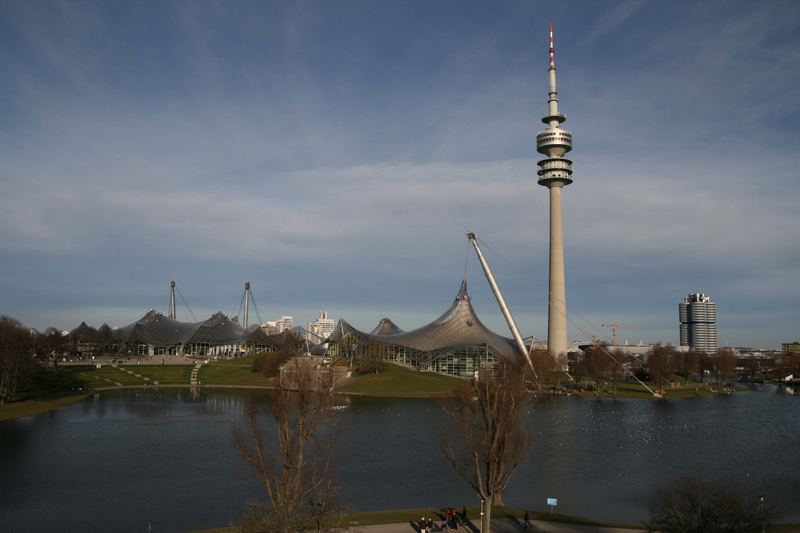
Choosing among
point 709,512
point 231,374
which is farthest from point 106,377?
point 709,512

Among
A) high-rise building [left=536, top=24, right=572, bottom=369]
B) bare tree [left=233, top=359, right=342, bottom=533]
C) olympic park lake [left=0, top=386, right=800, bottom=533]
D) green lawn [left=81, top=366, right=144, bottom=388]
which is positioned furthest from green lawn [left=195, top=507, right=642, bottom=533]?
high-rise building [left=536, top=24, right=572, bottom=369]

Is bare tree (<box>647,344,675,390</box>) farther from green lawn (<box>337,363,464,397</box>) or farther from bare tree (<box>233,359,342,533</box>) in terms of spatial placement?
bare tree (<box>233,359,342,533</box>)

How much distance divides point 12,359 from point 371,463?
36.5m

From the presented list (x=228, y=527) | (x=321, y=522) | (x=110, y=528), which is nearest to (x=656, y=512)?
(x=321, y=522)

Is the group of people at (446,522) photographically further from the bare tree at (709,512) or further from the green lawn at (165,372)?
the green lawn at (165,372)

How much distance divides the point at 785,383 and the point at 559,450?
94.8 meters

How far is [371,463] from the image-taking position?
3098 cm

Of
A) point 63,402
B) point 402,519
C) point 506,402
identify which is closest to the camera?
point 506,402

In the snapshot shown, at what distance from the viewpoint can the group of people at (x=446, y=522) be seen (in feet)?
59.8

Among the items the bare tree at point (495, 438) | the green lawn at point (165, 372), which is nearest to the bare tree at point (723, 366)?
the green lawn at point (165, 372)

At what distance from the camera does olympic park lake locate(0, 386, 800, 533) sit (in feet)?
76.0

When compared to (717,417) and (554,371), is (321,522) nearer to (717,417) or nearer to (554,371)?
(717,417)

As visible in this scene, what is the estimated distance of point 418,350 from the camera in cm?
8956

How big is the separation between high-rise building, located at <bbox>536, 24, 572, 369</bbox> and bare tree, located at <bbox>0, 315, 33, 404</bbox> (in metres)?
70.4
